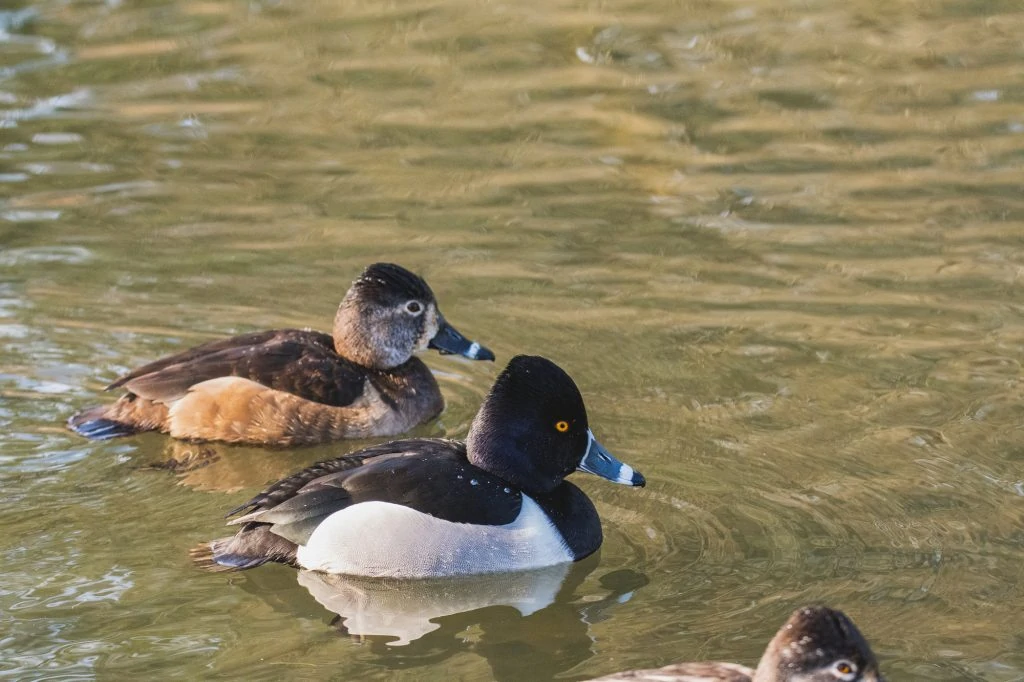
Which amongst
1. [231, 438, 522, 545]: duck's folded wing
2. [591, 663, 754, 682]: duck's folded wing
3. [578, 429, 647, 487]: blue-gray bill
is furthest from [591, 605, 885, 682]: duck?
[578, 429, 647, 487]: blue-gray bill

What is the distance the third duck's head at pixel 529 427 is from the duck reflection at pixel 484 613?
1.52ft

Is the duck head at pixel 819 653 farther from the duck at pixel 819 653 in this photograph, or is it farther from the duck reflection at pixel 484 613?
the duck reflection at pixel 484 613

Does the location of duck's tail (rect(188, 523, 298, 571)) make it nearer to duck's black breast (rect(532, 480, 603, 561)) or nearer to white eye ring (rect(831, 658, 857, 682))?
duck's black breast (rect(532, 480, 603, 561))

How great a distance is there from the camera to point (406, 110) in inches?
544

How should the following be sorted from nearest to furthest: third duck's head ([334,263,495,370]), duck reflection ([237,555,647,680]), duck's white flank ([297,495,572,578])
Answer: duck reflection ([237,555,647,680])
duck's white flank ([297,495,572,578])
third duck's head ([334,263,495,370])

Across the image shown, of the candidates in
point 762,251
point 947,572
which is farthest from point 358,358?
point 947,572

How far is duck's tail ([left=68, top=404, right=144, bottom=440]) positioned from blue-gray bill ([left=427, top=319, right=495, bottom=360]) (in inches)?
68.3

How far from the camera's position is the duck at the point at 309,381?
345 inches

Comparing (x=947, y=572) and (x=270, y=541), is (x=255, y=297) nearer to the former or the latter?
(x=270, y=541)

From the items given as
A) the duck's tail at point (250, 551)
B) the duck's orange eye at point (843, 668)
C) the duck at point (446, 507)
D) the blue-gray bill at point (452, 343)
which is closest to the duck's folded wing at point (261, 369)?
the blue-gray bill at point (452, 343)

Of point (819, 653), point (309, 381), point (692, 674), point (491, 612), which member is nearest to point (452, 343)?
point (309, 381)

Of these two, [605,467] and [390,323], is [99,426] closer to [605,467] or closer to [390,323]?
[390,323]

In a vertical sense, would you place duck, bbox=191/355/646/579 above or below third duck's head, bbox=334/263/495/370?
below

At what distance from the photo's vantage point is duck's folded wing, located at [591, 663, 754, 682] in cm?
562
